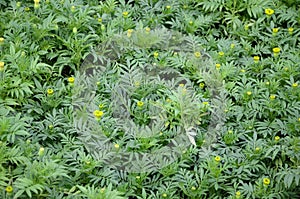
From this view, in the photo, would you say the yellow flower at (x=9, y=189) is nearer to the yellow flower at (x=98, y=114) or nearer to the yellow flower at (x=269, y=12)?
the yellow flower at (x=98, y=114)

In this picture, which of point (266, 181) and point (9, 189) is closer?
point (9, 189)

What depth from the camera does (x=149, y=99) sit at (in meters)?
3.97

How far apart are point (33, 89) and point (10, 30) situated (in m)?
0.57

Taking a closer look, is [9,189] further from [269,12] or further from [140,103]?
[269,12]

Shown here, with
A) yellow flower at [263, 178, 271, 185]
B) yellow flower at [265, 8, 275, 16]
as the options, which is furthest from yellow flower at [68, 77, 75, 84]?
yellow flower at [265, 8, 275, 16]

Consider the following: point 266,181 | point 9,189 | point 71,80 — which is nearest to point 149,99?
point 71,80

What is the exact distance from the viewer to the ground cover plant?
11.4ft

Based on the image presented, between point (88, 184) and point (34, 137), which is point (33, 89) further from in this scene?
point (88, 184)

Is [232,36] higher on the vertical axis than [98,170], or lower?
higher

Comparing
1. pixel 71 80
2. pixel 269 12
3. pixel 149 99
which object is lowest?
pixel 149 99

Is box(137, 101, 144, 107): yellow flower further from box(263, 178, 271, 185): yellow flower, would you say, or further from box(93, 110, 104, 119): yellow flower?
box(263, 178, 271, 185): yellow flower

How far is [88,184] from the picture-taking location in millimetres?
3361

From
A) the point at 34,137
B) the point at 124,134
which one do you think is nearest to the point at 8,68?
the point at 34,137

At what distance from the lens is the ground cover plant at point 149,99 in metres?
3.47
